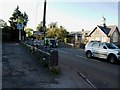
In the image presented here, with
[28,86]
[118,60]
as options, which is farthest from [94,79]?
[118,60]

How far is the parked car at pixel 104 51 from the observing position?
65.9 feet

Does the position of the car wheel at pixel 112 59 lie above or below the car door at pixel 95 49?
below

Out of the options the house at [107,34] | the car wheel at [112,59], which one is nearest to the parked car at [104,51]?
the car wheel at [112,59]

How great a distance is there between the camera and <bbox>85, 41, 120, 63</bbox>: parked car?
2009 cm

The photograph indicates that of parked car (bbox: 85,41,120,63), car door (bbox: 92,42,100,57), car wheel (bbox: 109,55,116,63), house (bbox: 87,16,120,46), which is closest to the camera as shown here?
car wheel (bbox: 109,55,116,63)

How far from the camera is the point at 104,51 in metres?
21.5

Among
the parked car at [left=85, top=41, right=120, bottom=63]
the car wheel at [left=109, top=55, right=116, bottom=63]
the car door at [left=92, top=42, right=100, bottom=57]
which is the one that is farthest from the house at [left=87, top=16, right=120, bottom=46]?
the car wheel at [left=109, top=55, right=116, bottom=63]

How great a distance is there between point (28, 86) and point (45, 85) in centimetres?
69

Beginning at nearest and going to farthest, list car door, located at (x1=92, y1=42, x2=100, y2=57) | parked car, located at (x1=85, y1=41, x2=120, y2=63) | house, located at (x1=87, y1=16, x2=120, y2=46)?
1. parked car, located at (x1=85, y1=41, x2=120, y2=63)
2. car door, located at (x1=92, y1=42, x2=100, y2=57)
3. house, located at (x1=87, y1=16, x2=120, y2=46)

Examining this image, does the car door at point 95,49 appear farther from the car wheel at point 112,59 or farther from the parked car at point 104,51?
the car wheel at point 112,59

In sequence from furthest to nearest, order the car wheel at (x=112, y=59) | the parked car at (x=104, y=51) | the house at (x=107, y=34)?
the house at (x=107, y=34) < the parked car at (x=104, y=51) < the car wheel at (x=112, y=59)

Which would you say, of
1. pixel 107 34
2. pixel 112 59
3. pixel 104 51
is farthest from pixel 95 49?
pixel 107 34

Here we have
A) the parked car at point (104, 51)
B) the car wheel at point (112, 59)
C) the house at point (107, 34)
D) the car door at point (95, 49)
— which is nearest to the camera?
the car wheel at point (112, 59)

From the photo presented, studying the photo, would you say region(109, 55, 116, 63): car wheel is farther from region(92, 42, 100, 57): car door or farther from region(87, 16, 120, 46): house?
region(87, 16, 120, 46): house
